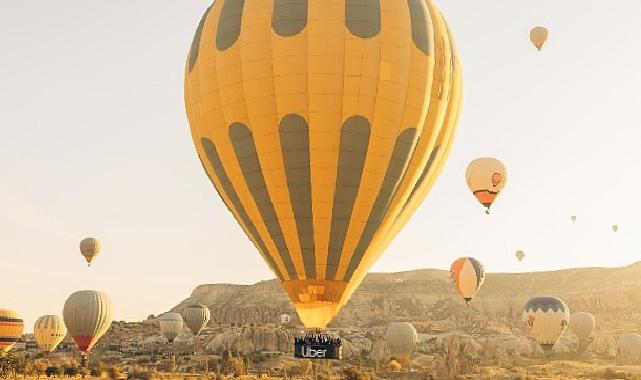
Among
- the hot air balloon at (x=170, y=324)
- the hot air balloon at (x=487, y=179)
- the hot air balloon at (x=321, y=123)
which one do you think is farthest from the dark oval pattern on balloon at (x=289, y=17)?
the hot air balloon at (x=170, y=324)

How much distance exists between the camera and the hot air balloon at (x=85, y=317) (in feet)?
210

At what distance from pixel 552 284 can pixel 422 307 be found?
4037 cm

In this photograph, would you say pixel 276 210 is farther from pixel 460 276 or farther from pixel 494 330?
pixel 494 330

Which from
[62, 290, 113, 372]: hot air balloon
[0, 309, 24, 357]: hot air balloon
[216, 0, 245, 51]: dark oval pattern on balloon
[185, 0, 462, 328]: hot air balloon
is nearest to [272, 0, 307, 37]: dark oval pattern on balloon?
[185, 0, 462, 328]: hot air balloon

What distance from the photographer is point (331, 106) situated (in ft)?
85.8

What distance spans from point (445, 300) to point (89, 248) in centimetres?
10138

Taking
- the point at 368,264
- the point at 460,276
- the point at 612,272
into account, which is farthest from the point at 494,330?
the point at 368,264

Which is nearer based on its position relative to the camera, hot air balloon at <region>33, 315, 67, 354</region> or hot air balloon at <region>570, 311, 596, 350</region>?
hot air balloon at <region>33, 315, 67, 354</region>

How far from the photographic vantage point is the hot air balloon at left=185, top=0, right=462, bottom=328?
26.1 m

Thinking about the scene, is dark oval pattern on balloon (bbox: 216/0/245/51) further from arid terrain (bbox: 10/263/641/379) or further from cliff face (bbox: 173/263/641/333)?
cliff face (bbox: 173/263/641/333)

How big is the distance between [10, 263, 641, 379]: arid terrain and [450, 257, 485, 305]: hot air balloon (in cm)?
724

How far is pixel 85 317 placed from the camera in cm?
6412

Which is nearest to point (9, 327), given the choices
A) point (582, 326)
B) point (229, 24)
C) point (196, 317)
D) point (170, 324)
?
point (196, 317)

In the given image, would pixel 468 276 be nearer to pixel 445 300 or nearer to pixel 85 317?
pixel 85 317
